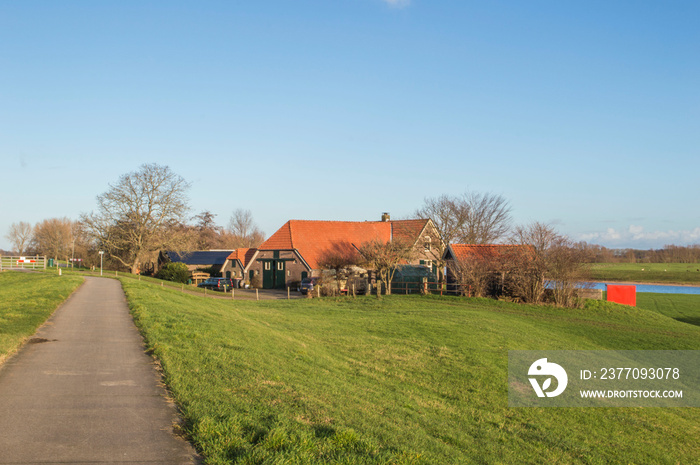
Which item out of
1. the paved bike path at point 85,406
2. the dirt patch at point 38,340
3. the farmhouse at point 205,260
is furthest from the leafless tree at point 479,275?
the farmhouse at point 205,260

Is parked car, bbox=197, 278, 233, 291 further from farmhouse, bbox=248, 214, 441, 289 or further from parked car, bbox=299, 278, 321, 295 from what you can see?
parked car, bbox=299, 278, 321, 295

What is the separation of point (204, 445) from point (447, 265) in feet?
113

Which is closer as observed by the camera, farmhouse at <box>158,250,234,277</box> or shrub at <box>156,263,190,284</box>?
shrub at <box>156,263,190,284</box>

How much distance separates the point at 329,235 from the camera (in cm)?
5400

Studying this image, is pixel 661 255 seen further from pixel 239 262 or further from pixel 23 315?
pixel 23 315

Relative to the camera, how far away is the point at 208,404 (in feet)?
23.7

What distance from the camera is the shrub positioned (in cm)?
5641

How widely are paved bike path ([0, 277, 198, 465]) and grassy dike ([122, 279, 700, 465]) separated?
1.39 feet

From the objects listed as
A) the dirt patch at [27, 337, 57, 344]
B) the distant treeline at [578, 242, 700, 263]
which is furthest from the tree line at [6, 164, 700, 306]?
the distant treeline at [578, 242, 700, 263]

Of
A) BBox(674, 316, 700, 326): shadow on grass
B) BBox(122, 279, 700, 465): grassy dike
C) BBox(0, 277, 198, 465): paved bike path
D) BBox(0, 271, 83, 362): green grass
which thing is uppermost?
BBox(0, 271, 83, 362): green grass

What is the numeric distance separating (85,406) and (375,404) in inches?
189

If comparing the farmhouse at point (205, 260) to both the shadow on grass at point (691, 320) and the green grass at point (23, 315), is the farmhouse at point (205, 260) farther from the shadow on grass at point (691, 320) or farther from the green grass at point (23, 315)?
the shadow on grass at point (691, 320)

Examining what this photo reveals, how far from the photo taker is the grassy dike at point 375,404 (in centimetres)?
609

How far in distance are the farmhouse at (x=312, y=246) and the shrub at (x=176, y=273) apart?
309 inches
